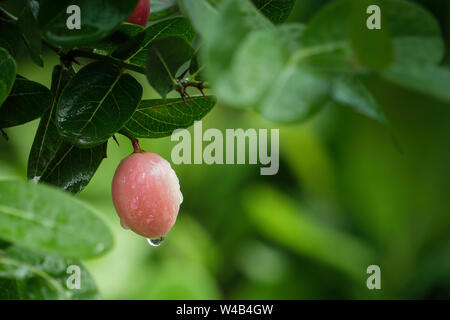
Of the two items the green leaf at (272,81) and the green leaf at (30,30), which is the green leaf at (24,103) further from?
the green leaf at (272,81)

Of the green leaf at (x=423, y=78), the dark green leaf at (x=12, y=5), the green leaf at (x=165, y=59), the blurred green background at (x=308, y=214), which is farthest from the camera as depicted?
the blurred green background at (x=308, y=214)

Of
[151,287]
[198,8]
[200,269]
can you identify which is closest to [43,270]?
[198,8]

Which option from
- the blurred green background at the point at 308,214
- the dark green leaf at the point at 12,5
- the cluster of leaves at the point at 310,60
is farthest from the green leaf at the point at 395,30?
the blurred green background at the point at 308,214

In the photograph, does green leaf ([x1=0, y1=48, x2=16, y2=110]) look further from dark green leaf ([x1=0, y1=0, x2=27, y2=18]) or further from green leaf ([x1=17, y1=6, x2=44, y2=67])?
dark green leaf ([x1=0, y1=0, x2=27, y2=18])

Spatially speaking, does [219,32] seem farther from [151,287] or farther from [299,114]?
[151,287]

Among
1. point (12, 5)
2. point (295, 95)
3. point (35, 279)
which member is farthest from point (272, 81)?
point (12, 5)

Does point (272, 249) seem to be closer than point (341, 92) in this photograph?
No

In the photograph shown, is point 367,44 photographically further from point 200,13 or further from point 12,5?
point 12,5
